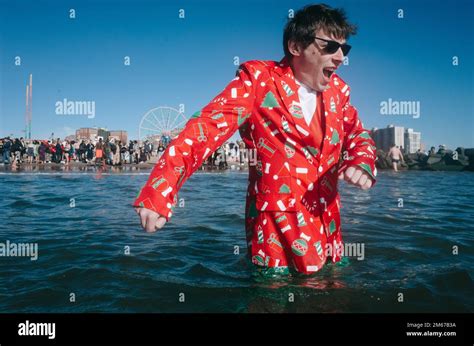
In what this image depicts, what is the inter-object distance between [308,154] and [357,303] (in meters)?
1.03

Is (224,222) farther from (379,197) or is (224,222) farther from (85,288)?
(379,197)

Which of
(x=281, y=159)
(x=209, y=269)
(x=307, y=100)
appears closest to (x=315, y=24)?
(x=307, y=100)

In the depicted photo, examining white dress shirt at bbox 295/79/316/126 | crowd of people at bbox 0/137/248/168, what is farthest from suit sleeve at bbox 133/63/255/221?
crowd of people at bbox 0/137/248/168

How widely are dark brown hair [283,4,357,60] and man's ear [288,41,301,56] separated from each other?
20 millimetres

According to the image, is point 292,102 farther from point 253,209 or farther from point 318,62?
point 253,209

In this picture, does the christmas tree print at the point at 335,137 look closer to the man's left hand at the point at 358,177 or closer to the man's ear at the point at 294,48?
the man's left hand at the point at 358,177

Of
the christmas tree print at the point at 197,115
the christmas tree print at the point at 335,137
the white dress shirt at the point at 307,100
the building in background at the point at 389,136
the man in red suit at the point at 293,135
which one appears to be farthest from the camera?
the building in background at the point at 389,136

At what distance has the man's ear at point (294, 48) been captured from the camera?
2.60 m

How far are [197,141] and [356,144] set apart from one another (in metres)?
1.23

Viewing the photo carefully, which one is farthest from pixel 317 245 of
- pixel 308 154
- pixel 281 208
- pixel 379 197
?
pixel 379 197

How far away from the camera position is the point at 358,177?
257cm
